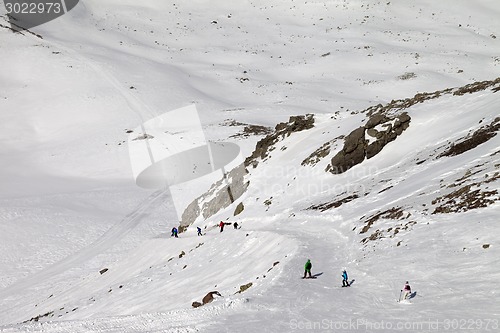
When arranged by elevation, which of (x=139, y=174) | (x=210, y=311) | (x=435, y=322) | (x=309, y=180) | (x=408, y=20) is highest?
(x=408, y=20)

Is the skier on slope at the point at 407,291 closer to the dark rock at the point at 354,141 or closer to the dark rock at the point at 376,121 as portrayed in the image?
the dark rock at the point at 354,141

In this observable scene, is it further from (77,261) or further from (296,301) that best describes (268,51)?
(296,301)

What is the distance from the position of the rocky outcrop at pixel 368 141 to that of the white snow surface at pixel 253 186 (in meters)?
0.81

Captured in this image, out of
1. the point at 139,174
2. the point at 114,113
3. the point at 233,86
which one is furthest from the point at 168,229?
the point at 233,86

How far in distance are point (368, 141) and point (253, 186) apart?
12323mm

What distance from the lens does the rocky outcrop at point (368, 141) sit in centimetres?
3581

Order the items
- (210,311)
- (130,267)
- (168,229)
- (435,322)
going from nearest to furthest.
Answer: (435,322) → (210,311) → (130,267) → (168,229)

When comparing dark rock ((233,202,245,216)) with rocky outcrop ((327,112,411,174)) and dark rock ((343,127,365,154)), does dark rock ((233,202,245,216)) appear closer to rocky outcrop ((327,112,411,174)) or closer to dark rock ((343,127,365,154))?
rocky outcrop ((327,112,411,174))

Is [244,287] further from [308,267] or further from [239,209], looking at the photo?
[239,209]

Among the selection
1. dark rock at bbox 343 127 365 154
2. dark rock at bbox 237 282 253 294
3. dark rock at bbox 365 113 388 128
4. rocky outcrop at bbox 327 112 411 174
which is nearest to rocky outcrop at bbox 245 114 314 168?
dark rock at bbox 365 113 388 128

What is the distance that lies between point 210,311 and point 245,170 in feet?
110

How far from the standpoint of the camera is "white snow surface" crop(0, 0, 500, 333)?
47.7 ft

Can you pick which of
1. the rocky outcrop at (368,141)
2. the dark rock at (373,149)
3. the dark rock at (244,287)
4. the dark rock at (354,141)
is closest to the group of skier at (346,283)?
the dark rock at (244,287)

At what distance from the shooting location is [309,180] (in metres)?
37.7
